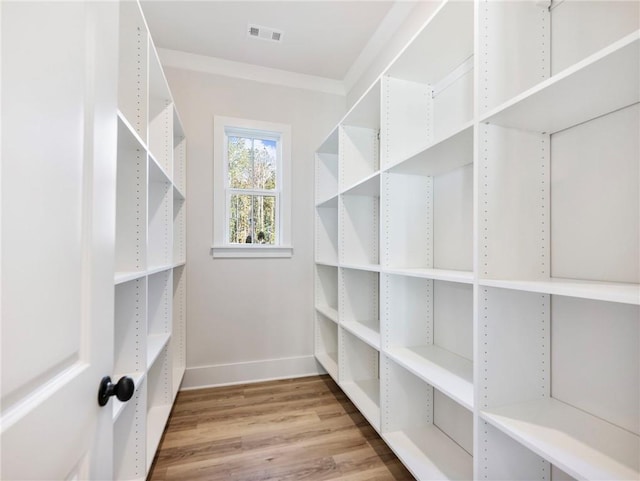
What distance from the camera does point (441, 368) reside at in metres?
1.47

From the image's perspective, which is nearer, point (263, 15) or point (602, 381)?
point (602, 381)

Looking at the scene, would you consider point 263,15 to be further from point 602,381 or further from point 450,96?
point 602,381

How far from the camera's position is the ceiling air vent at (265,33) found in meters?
2.37

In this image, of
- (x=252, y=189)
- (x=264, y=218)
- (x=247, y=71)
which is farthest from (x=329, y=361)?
(x=247, y=71)

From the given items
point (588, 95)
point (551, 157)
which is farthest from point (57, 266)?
point (551, 157)

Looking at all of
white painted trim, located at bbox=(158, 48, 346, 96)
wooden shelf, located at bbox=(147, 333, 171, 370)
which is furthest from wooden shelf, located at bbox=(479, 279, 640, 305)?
white painted trim, located at bbox=(158, 48, 346, 96)

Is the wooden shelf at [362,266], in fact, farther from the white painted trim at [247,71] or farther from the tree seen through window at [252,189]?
the white painted trim at [247,71]

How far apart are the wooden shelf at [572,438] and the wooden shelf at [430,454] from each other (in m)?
0.58

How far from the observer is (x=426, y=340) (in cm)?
183

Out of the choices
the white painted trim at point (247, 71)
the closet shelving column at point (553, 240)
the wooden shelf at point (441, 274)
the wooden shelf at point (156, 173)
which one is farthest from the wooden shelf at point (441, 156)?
the white painted trim at point (247, 71)

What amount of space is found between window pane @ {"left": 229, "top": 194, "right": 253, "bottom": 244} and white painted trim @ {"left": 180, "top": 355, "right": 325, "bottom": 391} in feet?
3.79

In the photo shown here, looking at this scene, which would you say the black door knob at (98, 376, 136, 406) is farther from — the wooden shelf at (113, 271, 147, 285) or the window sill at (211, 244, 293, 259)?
the window sill at (211, 244, 293, 259)

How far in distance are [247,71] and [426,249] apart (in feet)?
7.66

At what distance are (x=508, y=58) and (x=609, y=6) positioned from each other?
0.29 m
